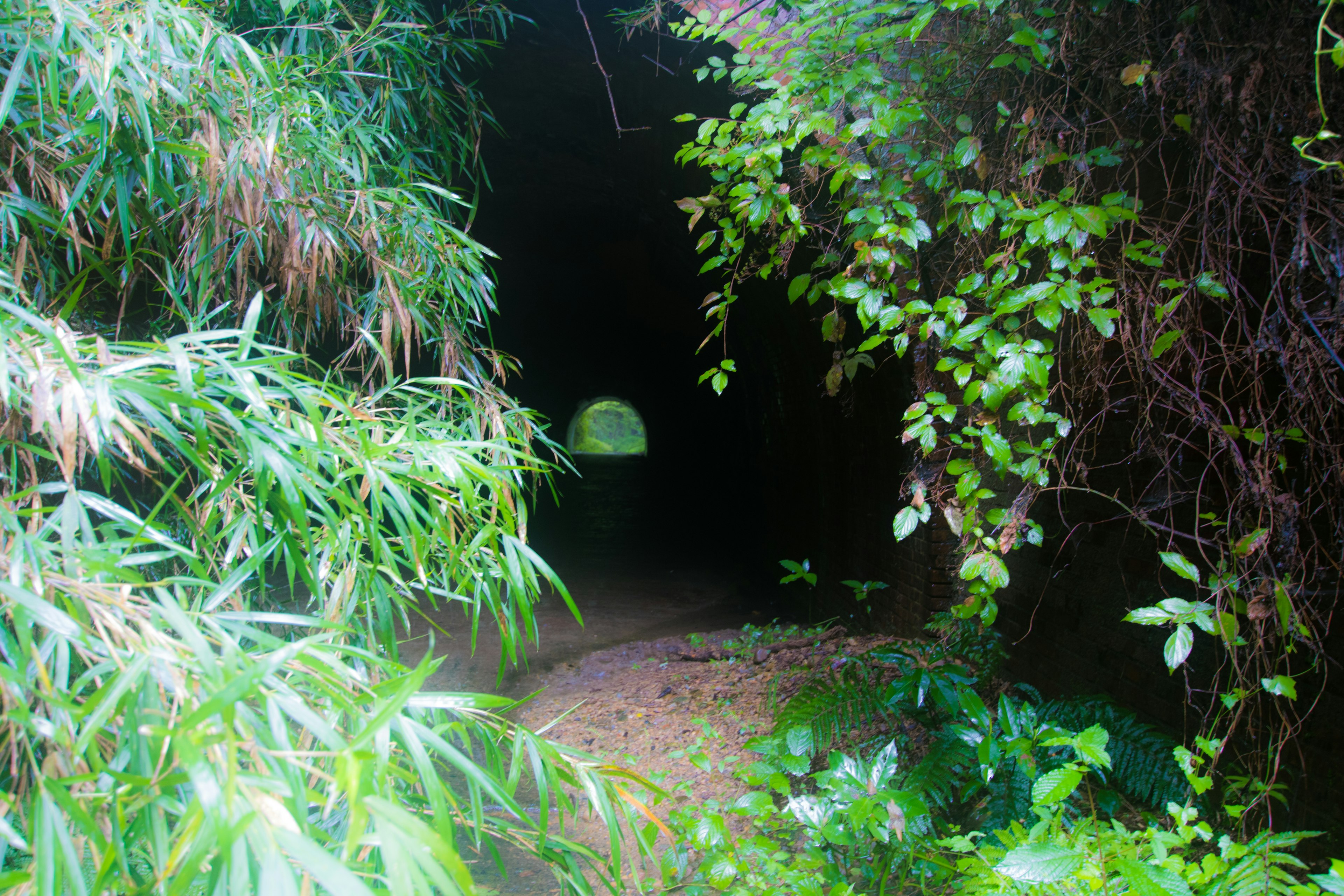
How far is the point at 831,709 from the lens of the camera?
2.54m

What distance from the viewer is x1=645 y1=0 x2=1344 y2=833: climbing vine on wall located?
1.64 metres

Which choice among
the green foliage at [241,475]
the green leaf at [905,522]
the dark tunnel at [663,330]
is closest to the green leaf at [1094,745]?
the green leaf at [905,522]

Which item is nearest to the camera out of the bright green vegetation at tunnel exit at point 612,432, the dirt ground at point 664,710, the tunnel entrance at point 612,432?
the dirt ground at point 664,710

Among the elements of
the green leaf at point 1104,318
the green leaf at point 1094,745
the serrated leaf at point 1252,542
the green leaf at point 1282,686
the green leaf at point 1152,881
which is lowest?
the green leaf at point 1152,881

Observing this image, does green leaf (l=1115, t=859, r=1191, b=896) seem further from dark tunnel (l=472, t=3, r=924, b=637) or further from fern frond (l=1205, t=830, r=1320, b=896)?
dark tunnel (l=472, t=3, r=924, b=637)

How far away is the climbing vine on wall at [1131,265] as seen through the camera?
1642mm

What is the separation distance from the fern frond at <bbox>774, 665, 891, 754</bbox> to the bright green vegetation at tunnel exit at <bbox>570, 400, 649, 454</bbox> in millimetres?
27188

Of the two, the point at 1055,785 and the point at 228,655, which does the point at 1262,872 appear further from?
the point at 228,655

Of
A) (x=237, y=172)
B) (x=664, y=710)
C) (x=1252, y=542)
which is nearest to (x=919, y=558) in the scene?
(x=664, y=710)

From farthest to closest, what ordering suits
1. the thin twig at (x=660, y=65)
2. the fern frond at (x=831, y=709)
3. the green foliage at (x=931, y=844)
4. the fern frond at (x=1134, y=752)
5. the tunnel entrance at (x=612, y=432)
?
the tunnel entrance at (x=612, y=432) → the thin twig at (x=660, y=65) → the fern frond at (x=831, y=709) → the fern frond at (x=1134, y=752) → the green foliage at (x=931, y=844)

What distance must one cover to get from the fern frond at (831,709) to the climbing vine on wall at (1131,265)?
67 centimetres

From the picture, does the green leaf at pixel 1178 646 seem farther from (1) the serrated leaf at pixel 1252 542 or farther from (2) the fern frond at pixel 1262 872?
(2) the fern frond at pixel 1262 872

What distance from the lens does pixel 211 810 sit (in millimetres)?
722

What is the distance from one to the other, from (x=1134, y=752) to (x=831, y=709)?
0.92 meters
